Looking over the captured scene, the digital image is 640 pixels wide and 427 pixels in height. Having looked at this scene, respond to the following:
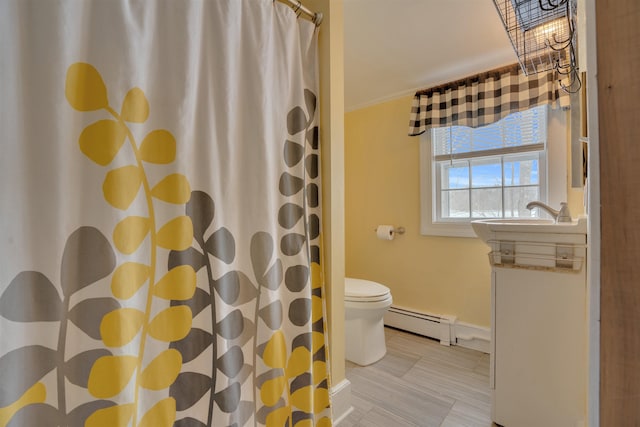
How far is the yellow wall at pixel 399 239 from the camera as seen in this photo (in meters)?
2.17

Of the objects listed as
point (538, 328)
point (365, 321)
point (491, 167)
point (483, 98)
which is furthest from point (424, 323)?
point (483, 98)

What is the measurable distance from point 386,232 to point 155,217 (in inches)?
78.4

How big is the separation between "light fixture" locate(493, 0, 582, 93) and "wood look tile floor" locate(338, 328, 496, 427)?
1619 millimetres

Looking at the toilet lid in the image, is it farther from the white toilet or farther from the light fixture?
the light fixture

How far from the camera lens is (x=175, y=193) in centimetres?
87

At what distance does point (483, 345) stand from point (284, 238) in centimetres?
182

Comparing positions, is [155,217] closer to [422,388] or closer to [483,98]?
[422,388]

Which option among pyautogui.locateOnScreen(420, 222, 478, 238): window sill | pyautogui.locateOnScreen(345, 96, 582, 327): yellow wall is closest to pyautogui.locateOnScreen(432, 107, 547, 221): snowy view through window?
pyautogui.locateOnScreen(420, 222, 478, 238): window sill

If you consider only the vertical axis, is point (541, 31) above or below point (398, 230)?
above

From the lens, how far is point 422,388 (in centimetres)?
161

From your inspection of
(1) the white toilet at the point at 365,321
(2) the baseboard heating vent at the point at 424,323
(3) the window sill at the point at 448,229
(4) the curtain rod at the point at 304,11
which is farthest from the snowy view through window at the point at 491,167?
(4) the curtain rod at the point at 304,11

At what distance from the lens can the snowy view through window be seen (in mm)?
1972

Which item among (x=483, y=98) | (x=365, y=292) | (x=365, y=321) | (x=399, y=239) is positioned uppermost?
(x=483, y=98)

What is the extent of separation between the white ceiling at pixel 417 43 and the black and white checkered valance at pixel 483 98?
100 mm
